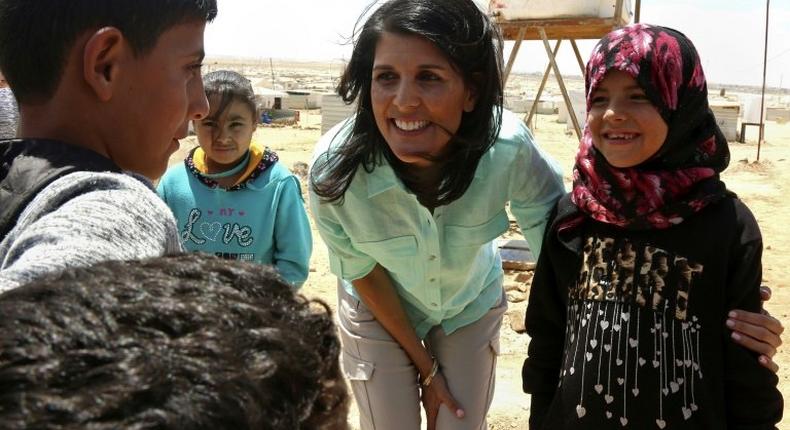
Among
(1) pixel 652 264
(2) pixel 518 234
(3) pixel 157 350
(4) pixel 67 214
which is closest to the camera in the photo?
(3) pixel 157 350

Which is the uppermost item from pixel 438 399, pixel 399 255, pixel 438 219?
pixel 438 219

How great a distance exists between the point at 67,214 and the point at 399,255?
5.53ft

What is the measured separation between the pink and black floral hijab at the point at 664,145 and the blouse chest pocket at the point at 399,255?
2.08 feet

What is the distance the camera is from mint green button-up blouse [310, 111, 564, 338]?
2.39m

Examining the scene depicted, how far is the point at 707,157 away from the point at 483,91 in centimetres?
75

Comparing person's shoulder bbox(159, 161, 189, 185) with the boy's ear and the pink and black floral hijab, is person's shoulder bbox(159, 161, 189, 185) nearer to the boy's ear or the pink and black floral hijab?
the pink and black floral hijab

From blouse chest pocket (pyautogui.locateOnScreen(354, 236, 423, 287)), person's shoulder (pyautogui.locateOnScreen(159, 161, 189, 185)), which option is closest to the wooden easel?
person's shoulder (pyautogui.locateOnScreen(159, 161, 189, 185))

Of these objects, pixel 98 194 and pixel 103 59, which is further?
pixel 103 59

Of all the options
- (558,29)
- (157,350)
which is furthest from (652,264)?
(558,29)

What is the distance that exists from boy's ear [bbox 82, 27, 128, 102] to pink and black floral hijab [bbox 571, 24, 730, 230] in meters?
1.36

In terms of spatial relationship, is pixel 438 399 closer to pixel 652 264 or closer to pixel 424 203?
pixel 424 203

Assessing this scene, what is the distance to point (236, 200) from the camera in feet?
9.77

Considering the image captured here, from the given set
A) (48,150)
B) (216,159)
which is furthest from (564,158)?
(48,150)

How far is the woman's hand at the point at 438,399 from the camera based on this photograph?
2.62 m
